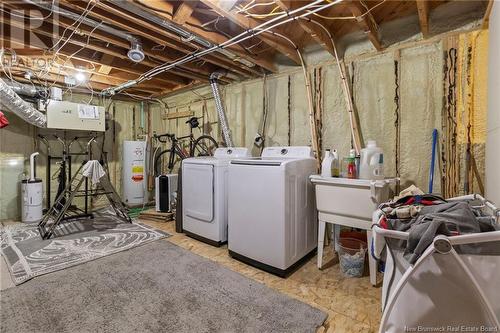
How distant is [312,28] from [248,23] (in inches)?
24.4

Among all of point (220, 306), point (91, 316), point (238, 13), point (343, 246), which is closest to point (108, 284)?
point (91, 316)

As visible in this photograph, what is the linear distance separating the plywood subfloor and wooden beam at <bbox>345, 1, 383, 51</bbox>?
7.41 feet

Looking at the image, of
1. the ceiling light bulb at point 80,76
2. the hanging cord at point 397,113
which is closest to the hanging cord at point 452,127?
the hanging cord at point 397,113

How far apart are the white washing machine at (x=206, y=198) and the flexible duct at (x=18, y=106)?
2.38m

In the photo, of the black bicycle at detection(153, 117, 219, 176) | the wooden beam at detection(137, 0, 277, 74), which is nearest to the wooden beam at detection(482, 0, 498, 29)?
the wooden beam at detection(137, 0, 277, 74)

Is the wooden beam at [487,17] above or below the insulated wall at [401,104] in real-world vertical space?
above

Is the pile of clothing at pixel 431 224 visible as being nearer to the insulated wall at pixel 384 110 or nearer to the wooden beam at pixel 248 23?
the insulated wall at pixel 384 110

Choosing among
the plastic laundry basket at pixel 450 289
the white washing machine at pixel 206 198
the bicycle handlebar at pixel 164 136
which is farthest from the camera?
the bicycle handlebar at pixel 164 136

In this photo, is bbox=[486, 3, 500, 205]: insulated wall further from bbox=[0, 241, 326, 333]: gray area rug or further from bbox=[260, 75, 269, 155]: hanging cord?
bbox=[260, 75, 269, 155]: hanging cord

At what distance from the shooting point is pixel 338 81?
271 centimetres

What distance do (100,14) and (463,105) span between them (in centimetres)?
329

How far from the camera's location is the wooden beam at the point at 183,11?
6.23ft

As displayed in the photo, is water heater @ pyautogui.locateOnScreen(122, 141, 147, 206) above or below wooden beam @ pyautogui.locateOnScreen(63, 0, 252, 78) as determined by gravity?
below

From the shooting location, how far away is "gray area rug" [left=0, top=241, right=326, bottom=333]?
1.47 meters
